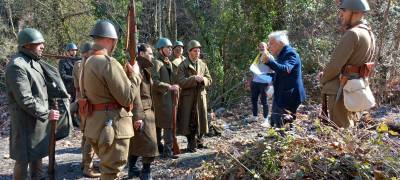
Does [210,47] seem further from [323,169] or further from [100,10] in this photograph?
[323,169]

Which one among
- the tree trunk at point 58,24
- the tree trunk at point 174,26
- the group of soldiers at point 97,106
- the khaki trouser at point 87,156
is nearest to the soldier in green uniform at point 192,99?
the group of soldiers at point 97,106

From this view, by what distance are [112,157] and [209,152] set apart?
3426mm

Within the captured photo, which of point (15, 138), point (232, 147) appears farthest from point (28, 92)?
point (232, 147)

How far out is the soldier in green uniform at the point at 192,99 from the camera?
8250mm

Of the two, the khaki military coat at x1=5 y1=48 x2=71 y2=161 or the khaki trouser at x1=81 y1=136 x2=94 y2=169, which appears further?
the khaki trouser at x1=81 y1=136 x2=94 y2=169

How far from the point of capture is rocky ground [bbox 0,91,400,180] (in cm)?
511

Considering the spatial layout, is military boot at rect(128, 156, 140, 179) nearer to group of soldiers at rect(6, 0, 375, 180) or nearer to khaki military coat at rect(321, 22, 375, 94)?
group of soldiers at rect(6, 0, 375, 180)

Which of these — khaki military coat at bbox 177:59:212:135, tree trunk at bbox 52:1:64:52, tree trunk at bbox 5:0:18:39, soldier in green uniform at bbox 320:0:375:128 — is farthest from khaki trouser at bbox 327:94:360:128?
tree trunk at bbox 5:0:18:39

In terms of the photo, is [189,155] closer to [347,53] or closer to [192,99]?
[192,99]

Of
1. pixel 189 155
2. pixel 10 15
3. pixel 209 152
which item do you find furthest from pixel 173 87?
pixel 10 15

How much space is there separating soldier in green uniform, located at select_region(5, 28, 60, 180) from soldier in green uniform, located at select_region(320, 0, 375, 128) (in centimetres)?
331

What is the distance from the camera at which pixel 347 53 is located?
17.5ft

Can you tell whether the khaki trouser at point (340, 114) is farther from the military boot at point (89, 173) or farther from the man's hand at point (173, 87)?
the military boot at point (89, 173)

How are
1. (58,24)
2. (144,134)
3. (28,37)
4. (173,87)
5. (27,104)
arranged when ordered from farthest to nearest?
(58,24) < (173,87) < (144,134) < (28,37) < (27,104)
